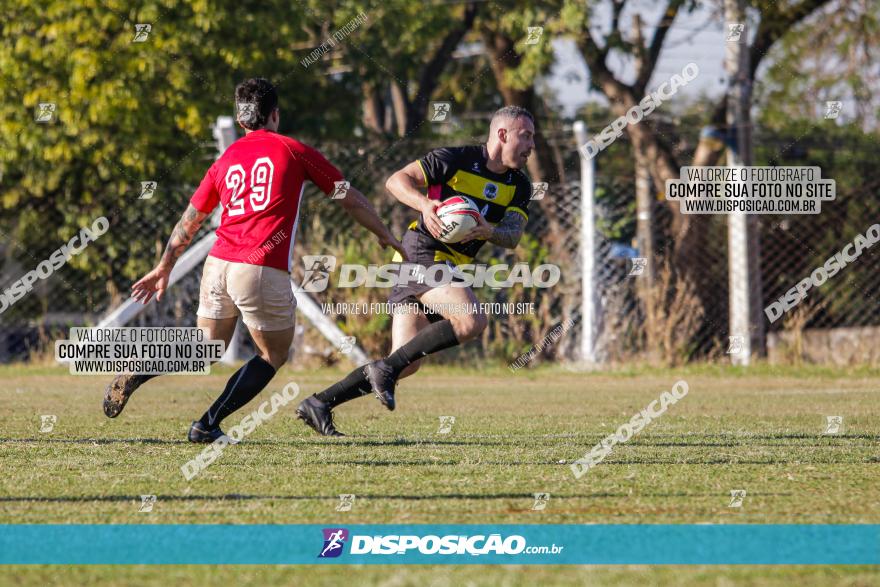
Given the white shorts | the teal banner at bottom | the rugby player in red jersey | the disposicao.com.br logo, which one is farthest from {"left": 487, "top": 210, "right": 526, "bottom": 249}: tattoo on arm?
the disposicao.com.br logo

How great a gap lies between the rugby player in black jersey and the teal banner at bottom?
2.80m

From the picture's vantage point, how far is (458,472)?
20.6 feet

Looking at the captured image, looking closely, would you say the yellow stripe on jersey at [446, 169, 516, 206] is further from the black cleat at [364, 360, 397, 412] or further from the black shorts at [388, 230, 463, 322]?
the black cleat at [364, 360, 397, 412]

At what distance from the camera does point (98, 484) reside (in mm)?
5770

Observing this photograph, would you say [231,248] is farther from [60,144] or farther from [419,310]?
[60,144]

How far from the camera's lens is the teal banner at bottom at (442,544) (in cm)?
416

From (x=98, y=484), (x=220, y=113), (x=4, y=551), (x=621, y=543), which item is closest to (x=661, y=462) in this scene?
(x=621, y=543)

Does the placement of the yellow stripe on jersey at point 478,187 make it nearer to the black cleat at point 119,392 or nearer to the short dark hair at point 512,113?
the short dark hair at point 512,113

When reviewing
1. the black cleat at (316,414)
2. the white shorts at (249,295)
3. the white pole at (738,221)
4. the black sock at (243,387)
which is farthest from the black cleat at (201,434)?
the white pole at (738,221)

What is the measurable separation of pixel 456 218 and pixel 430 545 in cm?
328

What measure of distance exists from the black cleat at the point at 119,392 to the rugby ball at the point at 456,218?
2.03 metres

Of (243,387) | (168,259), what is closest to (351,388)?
(243,387)

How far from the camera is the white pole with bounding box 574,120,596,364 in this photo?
15.1 meters

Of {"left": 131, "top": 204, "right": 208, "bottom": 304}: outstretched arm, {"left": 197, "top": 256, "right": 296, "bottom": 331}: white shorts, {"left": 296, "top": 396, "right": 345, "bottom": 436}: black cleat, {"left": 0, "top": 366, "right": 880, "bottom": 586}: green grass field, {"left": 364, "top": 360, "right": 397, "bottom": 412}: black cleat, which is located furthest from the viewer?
{"left": 296, "top": 396, "right": 345, "bottom": 436}: black cleat
